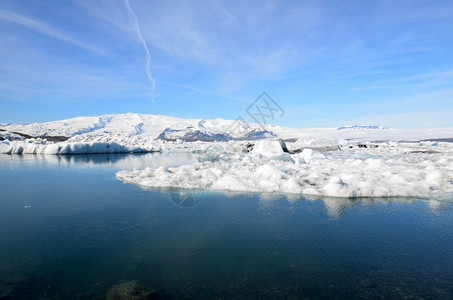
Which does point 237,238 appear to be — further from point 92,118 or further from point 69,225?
point 92,118

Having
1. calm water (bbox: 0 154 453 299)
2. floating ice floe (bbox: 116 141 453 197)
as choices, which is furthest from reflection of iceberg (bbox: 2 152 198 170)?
calm water (bbox: 0 154 453 299)

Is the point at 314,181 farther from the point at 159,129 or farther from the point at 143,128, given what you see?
the point at 143,128

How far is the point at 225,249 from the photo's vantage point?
468cm

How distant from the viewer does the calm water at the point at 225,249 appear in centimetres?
354

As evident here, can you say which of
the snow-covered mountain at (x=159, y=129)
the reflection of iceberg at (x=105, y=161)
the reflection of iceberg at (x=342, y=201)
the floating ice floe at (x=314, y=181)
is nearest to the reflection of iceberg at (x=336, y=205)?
the reflection of iceberg at (x=342, y=201)

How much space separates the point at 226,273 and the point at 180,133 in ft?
450

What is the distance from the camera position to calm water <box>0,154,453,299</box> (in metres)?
3.54

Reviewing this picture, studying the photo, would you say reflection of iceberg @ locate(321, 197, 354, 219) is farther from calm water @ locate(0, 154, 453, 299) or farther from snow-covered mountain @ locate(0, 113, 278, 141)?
snow-covered mountain @ locate(0, 113, 278, 141)

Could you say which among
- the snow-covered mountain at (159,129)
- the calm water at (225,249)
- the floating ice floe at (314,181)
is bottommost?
the calm water at (225,249)

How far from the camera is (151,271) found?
3.91 m

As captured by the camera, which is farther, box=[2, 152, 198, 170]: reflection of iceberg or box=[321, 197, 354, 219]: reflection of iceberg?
box=[2, 152, 198, 170]: reflection of iceberg

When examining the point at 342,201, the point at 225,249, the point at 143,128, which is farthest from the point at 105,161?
the point at 143,128

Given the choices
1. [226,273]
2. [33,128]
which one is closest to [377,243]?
[226,273]

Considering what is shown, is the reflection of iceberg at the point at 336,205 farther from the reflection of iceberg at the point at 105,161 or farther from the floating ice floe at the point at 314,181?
the reflection of iceberg at the point at 105,161
